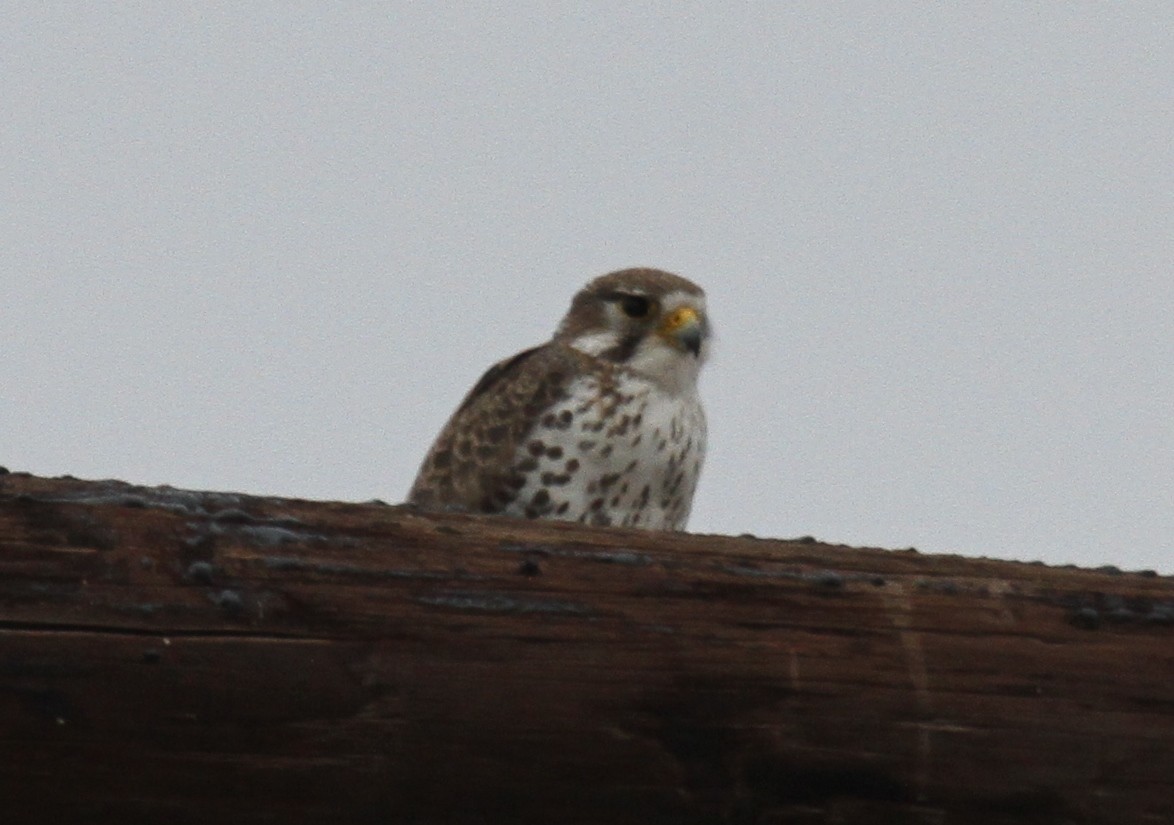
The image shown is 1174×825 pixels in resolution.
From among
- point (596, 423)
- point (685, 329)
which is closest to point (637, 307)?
point (685, 329)

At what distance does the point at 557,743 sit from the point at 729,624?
32 cm

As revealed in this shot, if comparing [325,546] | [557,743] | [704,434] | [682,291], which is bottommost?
[557,743]

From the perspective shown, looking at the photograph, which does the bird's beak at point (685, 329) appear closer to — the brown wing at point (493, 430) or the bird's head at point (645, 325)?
the bird's head at point (645, 325)

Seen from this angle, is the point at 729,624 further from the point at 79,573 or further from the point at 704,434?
the point at 704,434

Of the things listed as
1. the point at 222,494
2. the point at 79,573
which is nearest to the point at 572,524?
the point at 222,494

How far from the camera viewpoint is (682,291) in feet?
22.5

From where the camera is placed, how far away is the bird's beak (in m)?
6.69

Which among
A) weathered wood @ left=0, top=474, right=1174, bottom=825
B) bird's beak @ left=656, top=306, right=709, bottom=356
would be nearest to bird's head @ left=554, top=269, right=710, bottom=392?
bird's beak @ left=656, top=306, right=709, bottom=356

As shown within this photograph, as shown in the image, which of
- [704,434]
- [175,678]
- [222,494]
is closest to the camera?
[175,678]

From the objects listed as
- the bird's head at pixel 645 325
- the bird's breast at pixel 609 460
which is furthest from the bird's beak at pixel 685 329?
the bird's breast at pixel 609 460

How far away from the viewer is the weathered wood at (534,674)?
9.60 feet

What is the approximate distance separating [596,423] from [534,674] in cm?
334

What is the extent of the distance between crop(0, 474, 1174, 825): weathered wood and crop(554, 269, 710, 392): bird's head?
129 inches

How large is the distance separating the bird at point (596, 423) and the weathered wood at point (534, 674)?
288cm
